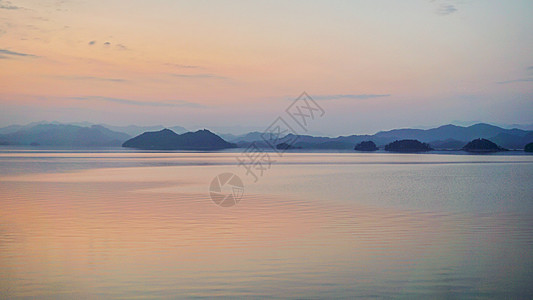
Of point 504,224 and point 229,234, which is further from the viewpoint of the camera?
point 504,224

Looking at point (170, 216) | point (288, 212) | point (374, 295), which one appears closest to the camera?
point (374, 295)

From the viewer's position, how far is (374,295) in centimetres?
662

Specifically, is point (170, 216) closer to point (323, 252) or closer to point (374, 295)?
point (323, 252)

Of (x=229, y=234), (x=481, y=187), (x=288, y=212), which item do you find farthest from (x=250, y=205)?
(x=481, y=187)

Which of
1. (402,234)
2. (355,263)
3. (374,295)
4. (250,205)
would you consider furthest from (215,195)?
(374,295)

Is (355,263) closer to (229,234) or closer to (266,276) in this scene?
(266,276)

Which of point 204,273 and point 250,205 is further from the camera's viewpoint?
point 250,205

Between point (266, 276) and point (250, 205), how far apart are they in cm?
867

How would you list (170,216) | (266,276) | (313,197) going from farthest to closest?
(313,197), (170,216), (266,276)

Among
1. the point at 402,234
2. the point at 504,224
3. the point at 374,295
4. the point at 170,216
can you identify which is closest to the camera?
the point at 374,295

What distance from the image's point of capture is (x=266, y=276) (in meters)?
7.45

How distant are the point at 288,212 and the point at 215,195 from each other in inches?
210

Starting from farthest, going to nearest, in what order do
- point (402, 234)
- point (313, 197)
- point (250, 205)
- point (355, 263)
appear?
1. point (313, 197)
2. point (250, 205)
3. point (402, 234)
4. point (355, 263)

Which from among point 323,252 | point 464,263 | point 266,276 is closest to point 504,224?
point 464,263
